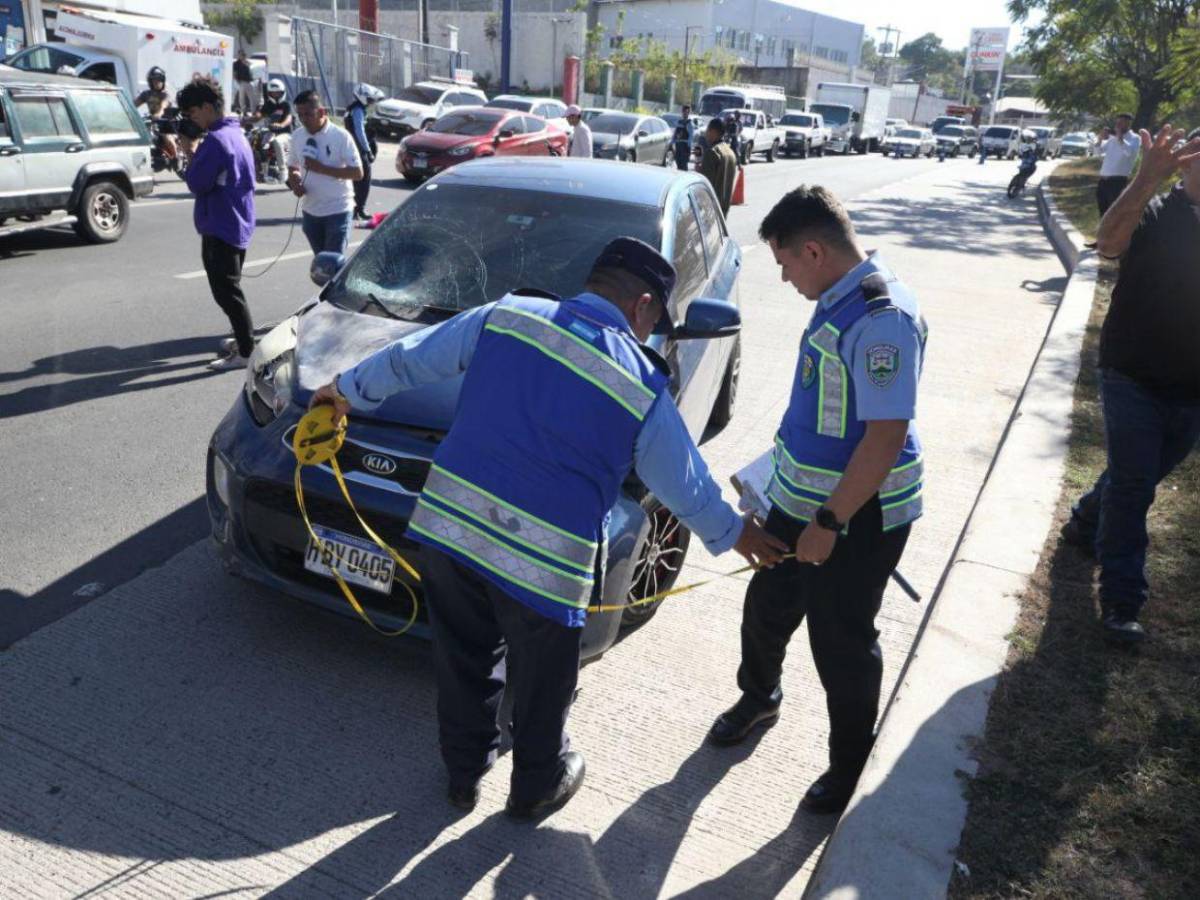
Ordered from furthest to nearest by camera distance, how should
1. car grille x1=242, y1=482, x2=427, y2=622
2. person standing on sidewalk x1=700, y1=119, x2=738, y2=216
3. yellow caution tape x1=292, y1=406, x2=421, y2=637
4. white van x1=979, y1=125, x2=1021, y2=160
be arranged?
white van x1=979, y1=125, x2=1021, y2=160 < person standing on sidewalk x1=700, y1=119, x2=738, y2=216 < car grille x1=242, y1=482, x2=427, y2=622 < yellow caution tape x1=292, y1=406, x2=421, y2=637

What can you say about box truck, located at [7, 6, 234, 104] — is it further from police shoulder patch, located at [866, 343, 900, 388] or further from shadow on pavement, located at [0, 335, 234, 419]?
police shoulder patch, located at [866, 343, 900, 388]

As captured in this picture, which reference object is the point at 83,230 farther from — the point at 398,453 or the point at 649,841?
the point at 649,841

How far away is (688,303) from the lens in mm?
4664

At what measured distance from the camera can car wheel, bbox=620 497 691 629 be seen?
12.1 ft

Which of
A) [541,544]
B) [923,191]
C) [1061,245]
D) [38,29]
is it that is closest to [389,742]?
[541,544]

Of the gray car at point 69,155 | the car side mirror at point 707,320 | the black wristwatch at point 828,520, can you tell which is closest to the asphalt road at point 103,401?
the gray car at point 69,155

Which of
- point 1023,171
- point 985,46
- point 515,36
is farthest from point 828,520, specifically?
point 985,46

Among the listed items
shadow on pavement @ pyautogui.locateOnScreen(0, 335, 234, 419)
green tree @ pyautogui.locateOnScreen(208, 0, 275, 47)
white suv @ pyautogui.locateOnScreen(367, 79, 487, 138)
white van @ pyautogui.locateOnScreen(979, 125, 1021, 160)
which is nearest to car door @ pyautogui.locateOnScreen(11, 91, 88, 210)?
shadow on pavement @ pyautogui.locateOnScreen(0, 335, 234, 419)

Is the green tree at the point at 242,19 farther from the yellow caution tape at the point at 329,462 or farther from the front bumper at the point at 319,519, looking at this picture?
the yellow caution tape at the point at 329,462

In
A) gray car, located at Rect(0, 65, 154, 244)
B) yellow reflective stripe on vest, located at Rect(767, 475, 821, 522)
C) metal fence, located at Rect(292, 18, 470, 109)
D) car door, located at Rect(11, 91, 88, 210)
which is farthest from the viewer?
metal fence, located at Rect(292, 18, 470, 109)

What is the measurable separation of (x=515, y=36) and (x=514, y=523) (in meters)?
54.4

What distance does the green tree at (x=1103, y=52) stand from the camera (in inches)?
1001

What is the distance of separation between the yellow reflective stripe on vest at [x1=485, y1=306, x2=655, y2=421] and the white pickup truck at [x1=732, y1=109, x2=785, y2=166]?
28.7 meters

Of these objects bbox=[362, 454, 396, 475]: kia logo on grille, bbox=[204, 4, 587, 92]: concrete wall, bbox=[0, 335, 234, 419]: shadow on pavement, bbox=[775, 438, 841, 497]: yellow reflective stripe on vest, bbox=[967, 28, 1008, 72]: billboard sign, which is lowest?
bbox=[0, 335, 234, 419]: shadow on pavement
